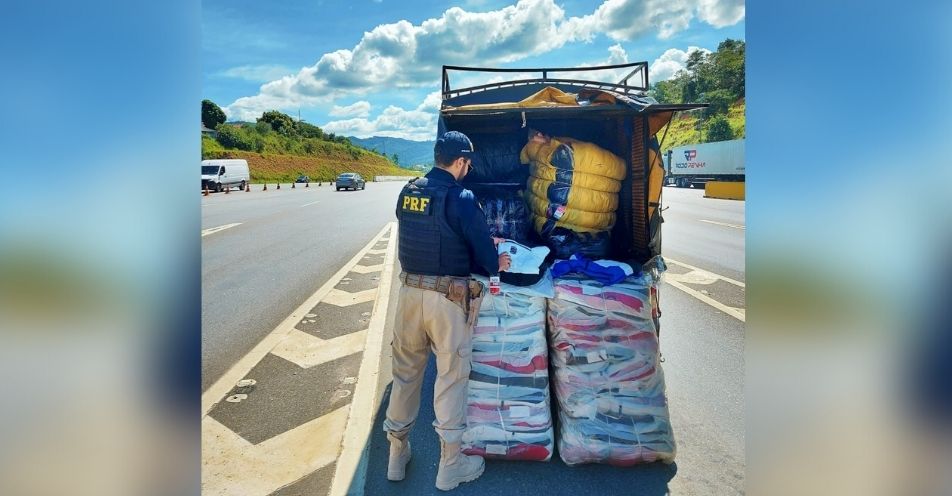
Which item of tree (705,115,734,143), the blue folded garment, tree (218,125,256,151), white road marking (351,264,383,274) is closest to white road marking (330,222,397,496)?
the blue folded garment

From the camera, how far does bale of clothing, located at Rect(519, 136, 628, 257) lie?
143 inches

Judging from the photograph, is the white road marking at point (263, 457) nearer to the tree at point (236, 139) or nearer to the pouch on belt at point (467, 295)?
the pouch on belt at point (467, 295)

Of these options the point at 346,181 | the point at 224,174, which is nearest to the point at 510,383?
the point at 224,174

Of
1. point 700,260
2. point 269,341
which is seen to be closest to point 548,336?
point 269,341

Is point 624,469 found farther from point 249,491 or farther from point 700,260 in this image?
point 700,260

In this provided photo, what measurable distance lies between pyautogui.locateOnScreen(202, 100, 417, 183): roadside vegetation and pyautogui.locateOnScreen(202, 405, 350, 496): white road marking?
4870 cm

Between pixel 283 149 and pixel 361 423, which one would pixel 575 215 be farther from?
pixel 283 149

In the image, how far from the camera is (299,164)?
215 feet

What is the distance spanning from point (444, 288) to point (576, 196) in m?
1.35

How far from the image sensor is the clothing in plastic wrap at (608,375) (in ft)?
9.64

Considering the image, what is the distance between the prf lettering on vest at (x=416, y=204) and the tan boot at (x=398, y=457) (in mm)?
1335
